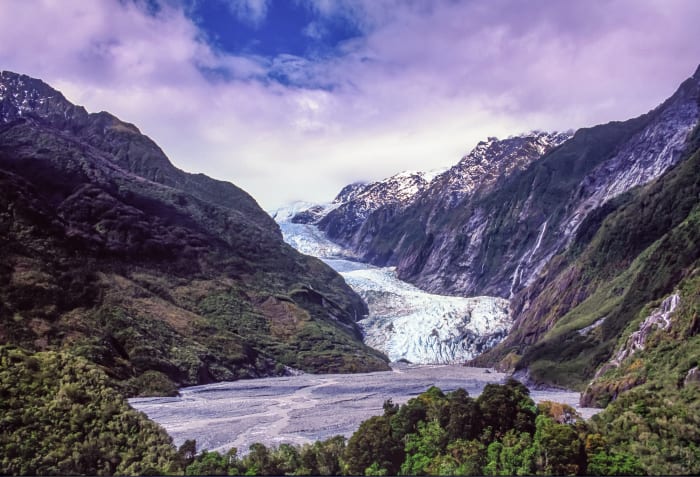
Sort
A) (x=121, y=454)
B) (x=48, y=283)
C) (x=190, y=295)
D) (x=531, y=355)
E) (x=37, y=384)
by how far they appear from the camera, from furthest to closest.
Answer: (x=190, y=295)
(x=531, y=355)
(x=48, y=283)
(x=37, y=384)
(x=121, y=454)

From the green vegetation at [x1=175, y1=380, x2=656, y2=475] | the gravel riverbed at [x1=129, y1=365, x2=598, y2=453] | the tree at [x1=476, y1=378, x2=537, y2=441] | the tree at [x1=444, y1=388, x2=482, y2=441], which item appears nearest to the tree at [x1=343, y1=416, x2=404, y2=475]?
the green vegetation at [x1=175, y1=380, x2=656, y2=475]

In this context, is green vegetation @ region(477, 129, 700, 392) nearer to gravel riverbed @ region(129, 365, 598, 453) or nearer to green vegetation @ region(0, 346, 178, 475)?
gravel riverbed @ region(129, 365, 598, 453)

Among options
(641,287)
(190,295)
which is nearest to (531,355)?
(641,287)

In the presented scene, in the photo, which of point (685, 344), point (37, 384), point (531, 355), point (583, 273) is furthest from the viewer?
point (583, 273)

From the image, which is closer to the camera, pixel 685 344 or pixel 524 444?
pixel 524 444

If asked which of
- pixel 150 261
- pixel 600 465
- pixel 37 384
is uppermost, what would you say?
pixel 150 261

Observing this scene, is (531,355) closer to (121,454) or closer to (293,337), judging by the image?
(293,337)

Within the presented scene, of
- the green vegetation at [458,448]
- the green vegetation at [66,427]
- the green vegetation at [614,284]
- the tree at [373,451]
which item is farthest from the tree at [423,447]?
the green vegetation at [614,284]

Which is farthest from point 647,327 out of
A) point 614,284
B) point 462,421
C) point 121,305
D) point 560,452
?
point 121,305

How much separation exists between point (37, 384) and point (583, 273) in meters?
157

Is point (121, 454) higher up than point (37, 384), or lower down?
lower down

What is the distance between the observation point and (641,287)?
112188 millimetres

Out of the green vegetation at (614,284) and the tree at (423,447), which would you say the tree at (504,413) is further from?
the green vegetation at (614,284)

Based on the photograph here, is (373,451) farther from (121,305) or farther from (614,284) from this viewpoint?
(614,284)
